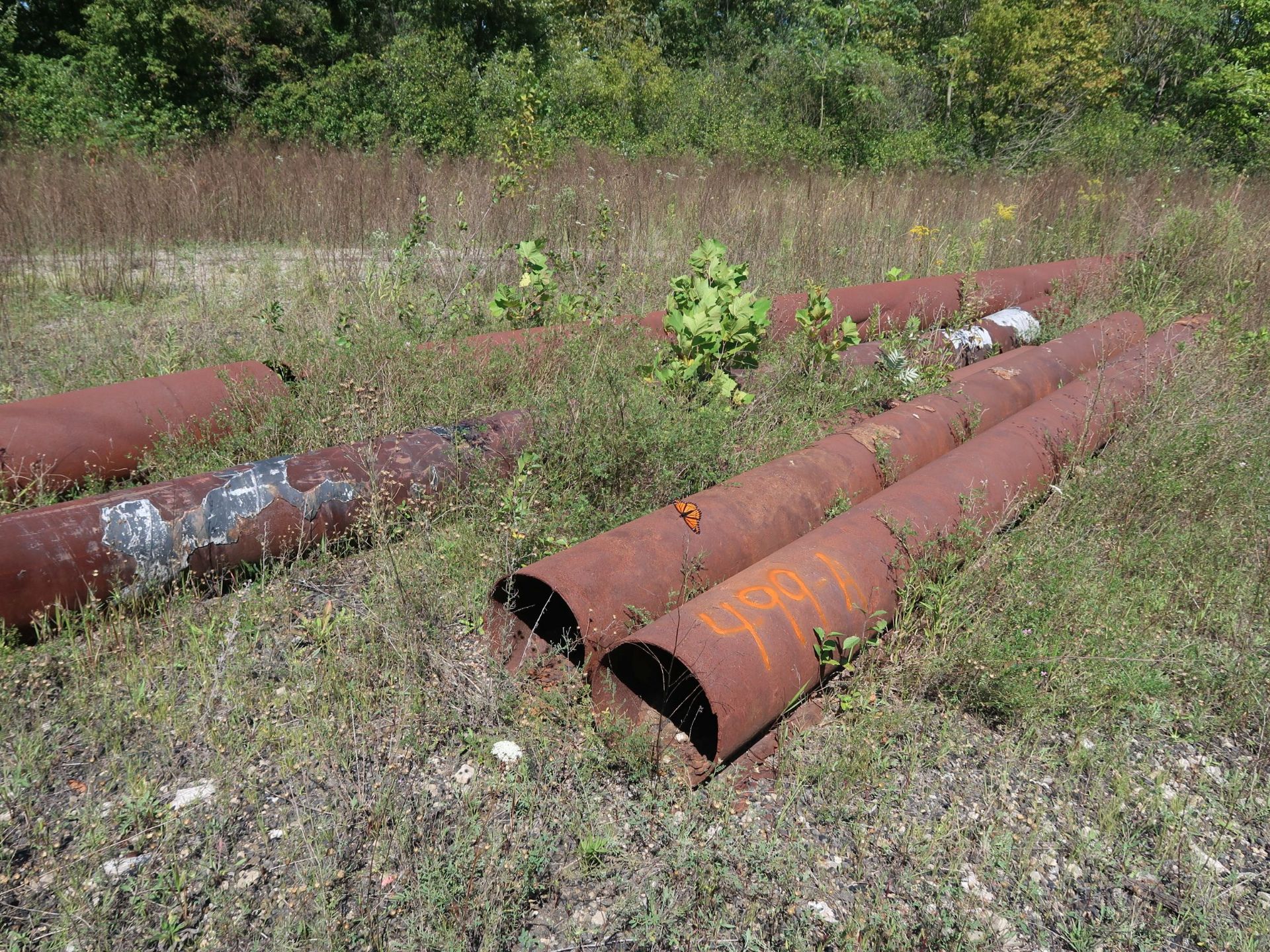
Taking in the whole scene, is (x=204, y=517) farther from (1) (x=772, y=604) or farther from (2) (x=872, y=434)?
(2) (x=872, y=434)

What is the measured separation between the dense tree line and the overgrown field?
7637mm

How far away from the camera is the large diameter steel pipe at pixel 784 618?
223cm

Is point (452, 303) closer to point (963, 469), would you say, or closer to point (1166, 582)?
point (963, 469)

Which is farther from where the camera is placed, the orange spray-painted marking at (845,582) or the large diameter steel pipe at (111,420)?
the large diameter steel pipe at (111,420)

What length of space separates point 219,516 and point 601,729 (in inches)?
62.8

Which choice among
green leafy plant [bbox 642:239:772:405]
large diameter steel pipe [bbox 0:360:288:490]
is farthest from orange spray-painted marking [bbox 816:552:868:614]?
large diameter steel pipe [bbox 0:360:288:490]

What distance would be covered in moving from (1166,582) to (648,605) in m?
2.28

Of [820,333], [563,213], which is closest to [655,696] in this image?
[820,333]

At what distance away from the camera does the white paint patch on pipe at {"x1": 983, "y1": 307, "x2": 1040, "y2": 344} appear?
5916mm

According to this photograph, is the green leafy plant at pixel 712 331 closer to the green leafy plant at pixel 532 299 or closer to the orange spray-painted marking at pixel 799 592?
the green leafy plant at pixel 532 299

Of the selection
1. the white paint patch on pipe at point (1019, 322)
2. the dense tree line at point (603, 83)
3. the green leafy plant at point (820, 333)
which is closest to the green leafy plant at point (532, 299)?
the green leafy plant at point (820, 333)

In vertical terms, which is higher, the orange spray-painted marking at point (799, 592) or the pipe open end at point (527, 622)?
the orange spray-painted marking at point (799, 592)

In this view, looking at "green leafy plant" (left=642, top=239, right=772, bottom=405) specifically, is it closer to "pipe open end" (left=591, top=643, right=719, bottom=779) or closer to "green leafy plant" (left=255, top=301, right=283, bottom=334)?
"pipe open end" (left=591, top=643, right=719, bottom=779)

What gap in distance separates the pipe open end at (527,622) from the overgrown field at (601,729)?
112mm
